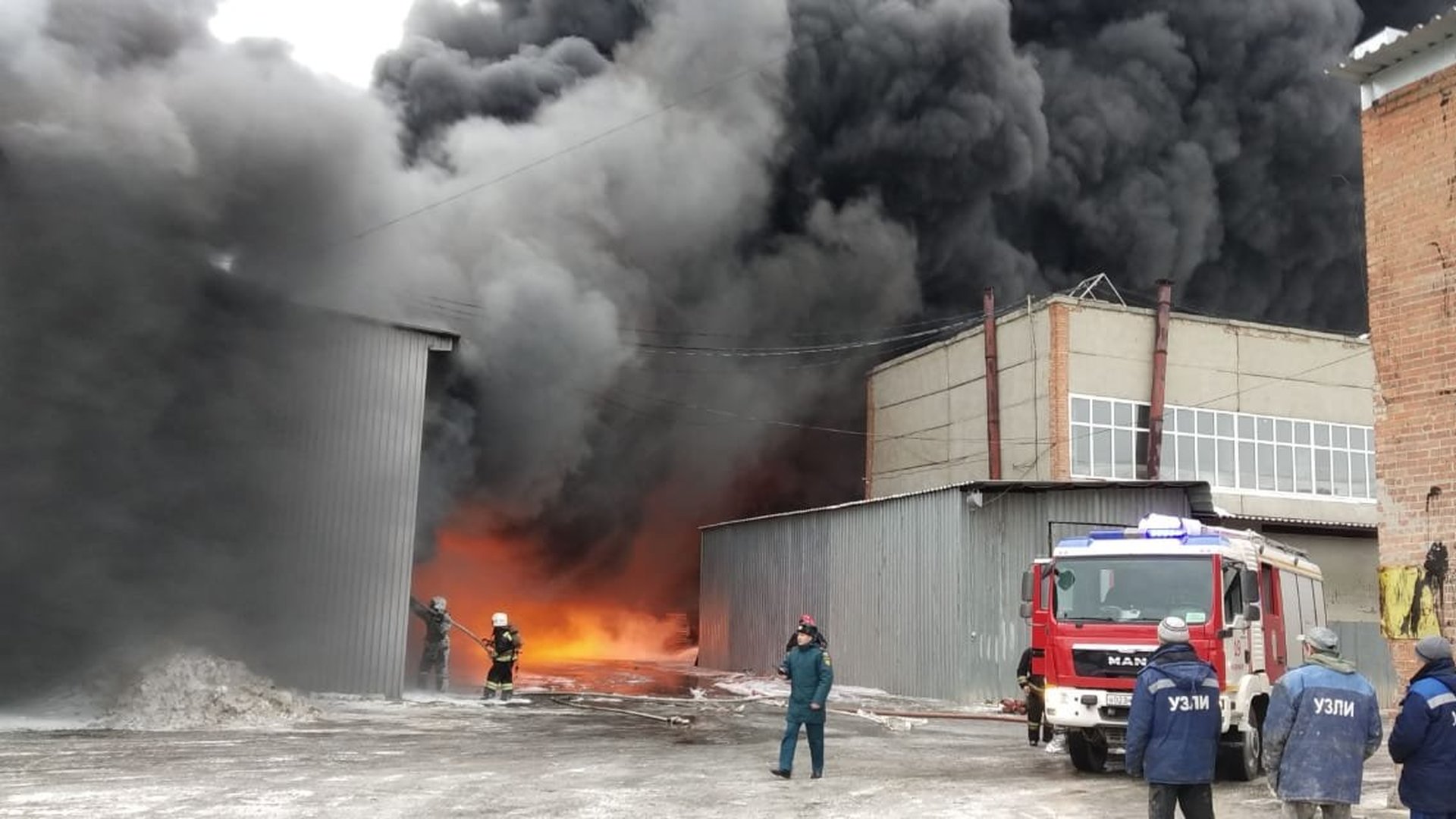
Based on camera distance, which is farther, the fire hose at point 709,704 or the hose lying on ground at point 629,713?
the fire hose at point 709,704

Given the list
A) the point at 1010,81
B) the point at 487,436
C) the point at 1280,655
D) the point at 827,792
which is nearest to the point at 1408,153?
the point at 1280,655

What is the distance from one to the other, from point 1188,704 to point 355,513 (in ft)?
41.4

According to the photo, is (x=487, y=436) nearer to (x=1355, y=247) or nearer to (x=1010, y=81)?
(x=1010, y=81)

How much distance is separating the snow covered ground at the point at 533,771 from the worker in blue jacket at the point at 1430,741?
274 cm

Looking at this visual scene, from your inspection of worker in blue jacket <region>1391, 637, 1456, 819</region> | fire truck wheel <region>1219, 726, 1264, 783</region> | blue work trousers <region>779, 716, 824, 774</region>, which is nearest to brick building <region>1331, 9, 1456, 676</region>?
fire truck wheel <region>1219, 726, 1264, 783</region>

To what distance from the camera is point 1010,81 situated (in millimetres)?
35562

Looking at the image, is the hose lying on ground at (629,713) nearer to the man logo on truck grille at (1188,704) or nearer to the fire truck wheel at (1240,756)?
the fire truck wheel at (1240,756)

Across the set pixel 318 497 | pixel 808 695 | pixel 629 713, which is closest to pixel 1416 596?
pixel 808 695

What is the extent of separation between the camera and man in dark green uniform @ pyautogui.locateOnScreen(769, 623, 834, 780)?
887 centimetres

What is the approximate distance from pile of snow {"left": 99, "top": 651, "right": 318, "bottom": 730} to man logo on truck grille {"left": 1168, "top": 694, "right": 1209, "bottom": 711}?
1027 cm

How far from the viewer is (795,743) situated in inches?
349

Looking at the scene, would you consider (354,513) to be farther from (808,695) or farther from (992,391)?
(992,391)

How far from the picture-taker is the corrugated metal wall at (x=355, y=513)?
1529cm

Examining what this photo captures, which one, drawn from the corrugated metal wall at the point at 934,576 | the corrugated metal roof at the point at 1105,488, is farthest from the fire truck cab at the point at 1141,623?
the corrugated metal roof at the point at 1105,488
